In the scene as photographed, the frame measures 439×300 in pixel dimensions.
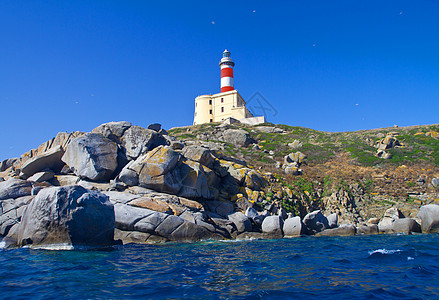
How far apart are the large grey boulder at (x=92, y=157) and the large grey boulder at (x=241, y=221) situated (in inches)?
362

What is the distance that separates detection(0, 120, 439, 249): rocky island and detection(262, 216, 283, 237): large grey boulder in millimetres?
75

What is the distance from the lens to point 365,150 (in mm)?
38875

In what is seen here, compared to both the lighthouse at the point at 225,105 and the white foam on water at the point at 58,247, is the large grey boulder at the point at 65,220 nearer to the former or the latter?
the white foam on water at the point at 58,247

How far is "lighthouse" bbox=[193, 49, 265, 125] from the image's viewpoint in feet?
200

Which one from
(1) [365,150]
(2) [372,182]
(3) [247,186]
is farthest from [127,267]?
(1) [365,150]

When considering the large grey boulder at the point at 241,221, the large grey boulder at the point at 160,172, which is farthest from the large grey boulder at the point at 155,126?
the large grey boulder at the point at 241,221

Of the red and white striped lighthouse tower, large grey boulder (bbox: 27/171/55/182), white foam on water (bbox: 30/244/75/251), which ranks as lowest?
white foam on water (bbox: 30/244/75/251)

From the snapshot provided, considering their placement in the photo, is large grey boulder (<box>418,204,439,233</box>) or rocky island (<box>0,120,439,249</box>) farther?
large grey boulder (<box>418,204,439,233</box>)

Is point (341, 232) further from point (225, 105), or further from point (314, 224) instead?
point (225, 105)

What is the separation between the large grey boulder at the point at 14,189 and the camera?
17594 millimetres

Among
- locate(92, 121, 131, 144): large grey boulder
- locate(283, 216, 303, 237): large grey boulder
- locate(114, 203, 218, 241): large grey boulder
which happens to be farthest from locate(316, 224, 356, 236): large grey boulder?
locate(92, 121, 131, 144): large grey boulder

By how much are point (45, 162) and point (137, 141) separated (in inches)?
273

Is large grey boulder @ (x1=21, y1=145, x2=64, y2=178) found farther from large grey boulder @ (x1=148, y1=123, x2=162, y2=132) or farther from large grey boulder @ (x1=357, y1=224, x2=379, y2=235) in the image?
large grey boulder @ (x1=357, y1=224, x2=379, y2=235)

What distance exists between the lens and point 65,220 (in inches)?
471
